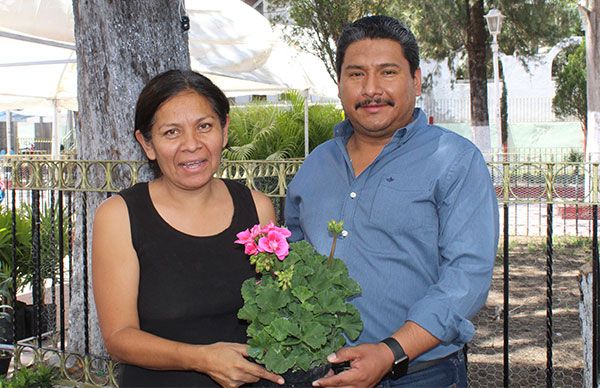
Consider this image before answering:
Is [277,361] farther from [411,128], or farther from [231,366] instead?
[411,128]

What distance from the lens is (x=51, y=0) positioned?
6.66 metres

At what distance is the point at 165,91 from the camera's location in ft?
6.88

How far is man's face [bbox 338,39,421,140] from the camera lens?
2.13 meters

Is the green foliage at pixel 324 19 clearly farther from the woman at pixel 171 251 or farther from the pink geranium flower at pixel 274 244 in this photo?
the pink geranium flower at pixel 274 244

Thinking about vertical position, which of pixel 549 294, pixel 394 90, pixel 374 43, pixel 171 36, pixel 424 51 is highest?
pixel 424 51

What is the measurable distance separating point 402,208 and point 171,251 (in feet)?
2.13

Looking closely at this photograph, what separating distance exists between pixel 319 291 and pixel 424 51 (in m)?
23.8

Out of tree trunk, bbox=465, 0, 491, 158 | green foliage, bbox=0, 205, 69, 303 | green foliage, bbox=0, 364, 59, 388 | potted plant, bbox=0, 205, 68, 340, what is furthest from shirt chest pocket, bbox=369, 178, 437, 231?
tree trunk, bbox=465, 0, 491, 158

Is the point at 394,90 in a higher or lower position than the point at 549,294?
higher

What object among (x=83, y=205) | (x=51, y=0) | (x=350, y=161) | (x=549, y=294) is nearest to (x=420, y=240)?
(x=350, y=161)

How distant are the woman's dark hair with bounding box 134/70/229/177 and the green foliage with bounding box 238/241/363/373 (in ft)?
1.89

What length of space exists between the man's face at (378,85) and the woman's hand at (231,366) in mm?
762

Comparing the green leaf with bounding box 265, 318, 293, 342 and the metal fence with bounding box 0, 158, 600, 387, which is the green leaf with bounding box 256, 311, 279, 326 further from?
the metal fence with bounding box 0, 158, 600, 387

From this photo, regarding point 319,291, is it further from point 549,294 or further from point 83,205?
point 83,205
